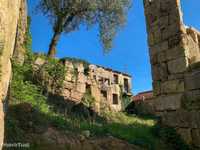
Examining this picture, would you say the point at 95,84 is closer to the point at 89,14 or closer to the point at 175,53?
the point at 89,14

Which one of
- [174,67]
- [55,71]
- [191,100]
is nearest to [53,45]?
[55,71]

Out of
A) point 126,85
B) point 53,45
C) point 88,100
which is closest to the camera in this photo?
point 88,100

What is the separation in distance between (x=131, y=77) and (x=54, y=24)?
13.2 meters

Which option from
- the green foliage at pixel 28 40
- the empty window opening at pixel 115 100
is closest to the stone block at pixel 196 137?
the green foliage at pixel 28 40

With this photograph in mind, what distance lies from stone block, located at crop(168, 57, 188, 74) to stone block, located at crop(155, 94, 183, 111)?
1.96 ft

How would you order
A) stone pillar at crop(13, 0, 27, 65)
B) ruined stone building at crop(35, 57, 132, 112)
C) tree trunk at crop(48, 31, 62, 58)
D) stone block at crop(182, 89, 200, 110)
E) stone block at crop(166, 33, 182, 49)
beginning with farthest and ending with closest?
A: tree trunk at crop(48, 31, 62, 58), ruined stone building at crop(35, 57, 132, 112), stone pillar at crop(13, 0, 27, 65), stone block at crop(166, 33, 182, 49), stone block at crop(182, 89, 200, 110)

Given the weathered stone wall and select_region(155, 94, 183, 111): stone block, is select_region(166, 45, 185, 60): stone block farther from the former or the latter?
Result: select_region(155, 94, 183, 111): stone block

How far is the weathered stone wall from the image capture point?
207 inches

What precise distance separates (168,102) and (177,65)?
92 centimetres

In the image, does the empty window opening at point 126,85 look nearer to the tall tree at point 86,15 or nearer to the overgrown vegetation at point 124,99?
the overgrown vegetation at point 124,99

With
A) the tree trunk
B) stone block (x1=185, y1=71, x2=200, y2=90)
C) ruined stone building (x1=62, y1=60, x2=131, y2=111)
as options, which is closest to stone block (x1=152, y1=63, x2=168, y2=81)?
stone block (x1=185, y1=71, x2=200, y2=90)

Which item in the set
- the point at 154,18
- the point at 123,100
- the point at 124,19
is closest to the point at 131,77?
the point at 123,100

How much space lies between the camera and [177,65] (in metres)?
5.73

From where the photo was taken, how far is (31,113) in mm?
5922
